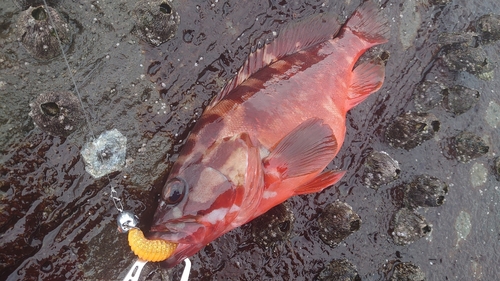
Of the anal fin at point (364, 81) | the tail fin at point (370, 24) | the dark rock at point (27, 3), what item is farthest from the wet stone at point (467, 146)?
the dark rock at point (27, 3)

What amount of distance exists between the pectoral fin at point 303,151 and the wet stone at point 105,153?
4.07ft

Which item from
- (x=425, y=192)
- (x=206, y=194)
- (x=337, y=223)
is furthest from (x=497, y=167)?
(x=206, y=194)

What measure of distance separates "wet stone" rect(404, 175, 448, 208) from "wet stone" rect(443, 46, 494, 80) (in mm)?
1171

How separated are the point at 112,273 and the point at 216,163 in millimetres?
1340

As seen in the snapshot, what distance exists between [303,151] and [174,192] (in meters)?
0.96

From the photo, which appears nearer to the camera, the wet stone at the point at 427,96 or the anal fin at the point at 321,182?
the anal fin at the point at 321,182

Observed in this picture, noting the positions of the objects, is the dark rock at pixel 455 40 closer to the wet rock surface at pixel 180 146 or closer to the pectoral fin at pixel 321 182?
the wet rock surface at pixel 180 146

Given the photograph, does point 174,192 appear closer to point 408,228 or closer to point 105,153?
point 105,153

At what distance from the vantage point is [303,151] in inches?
114

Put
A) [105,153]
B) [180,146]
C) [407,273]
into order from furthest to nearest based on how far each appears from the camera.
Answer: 1. [407,273]
2. [180,146]
3. [105,153]

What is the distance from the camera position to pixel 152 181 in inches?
130

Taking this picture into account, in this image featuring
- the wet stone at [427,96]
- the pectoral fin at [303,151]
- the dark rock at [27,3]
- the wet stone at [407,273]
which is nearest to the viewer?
the pectoral fin at [303,151]

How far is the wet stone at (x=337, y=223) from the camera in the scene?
11.2ft

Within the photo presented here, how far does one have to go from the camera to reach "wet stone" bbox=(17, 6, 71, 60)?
116 inches
